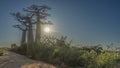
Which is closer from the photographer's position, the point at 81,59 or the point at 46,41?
the point at 81,59

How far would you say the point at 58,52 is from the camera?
12.0 metres

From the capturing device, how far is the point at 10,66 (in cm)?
927

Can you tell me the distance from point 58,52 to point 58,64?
1494 mm

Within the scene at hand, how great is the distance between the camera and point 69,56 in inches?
453

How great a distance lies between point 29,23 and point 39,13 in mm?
1272

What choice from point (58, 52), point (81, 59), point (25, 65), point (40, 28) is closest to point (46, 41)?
point (58, 52)

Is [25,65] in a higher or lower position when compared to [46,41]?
lower

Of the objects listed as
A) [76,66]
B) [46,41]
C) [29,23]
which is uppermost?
[29,23]

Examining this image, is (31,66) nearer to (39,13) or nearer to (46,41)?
(46,41)

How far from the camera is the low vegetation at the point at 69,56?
9.41 meters

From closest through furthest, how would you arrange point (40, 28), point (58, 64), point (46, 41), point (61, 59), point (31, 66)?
point (31, 66) < point (58, 64) < point (61, 59) < point (46, 41) < point (40, 28)

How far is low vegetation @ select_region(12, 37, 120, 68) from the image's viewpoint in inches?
371

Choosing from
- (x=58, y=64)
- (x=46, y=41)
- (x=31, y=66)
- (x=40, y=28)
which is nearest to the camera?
(x=31, y=66)

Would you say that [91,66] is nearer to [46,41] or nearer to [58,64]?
[58,64]
